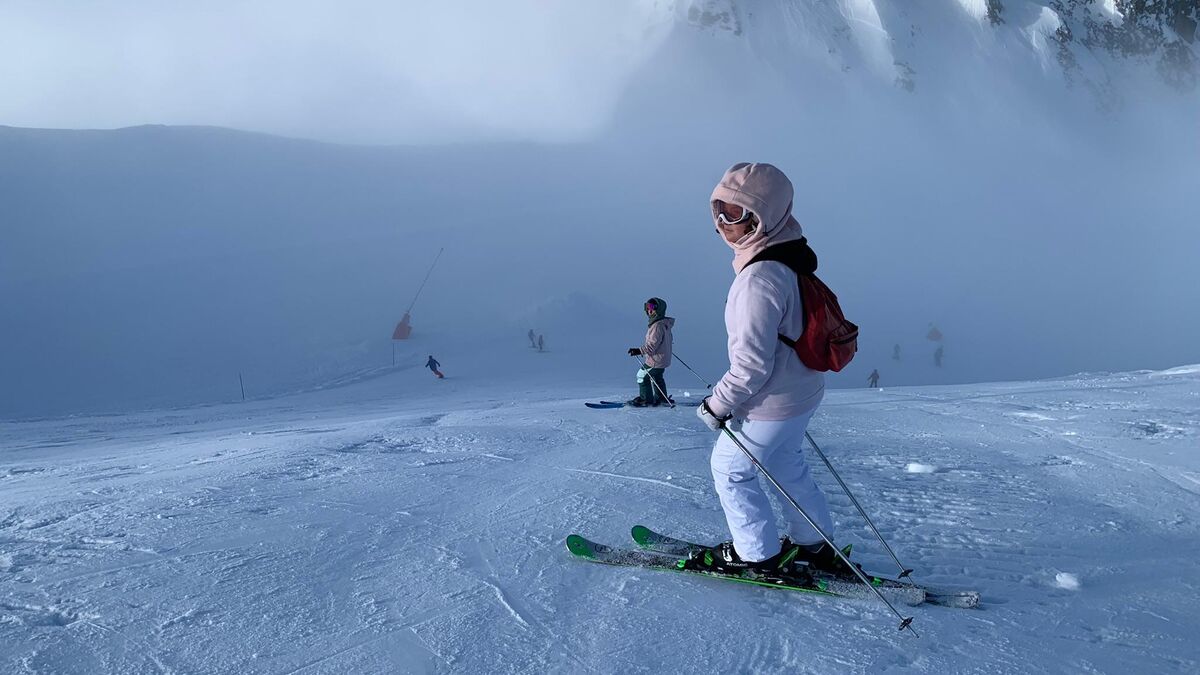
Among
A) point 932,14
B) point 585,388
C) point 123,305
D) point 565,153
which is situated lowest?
point 585,388

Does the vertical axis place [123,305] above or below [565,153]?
below

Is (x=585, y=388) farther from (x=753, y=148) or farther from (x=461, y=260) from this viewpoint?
(x=753, y=148)

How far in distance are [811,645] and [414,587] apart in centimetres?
148

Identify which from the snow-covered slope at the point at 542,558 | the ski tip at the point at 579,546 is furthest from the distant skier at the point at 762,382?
the ski tip at the point at 579,546

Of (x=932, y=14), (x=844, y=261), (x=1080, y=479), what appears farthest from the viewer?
(x=932, y=14)

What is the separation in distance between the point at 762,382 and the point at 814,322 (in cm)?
28

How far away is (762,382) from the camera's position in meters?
2.54

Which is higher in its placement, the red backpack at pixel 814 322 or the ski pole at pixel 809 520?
the red backpack at pixel 814 322

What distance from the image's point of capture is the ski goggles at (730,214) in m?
2.64

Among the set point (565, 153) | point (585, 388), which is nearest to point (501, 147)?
point (565, 153)

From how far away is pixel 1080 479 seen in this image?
4.73 metres

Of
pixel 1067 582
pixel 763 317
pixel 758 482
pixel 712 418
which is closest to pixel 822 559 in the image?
pixel 758 482

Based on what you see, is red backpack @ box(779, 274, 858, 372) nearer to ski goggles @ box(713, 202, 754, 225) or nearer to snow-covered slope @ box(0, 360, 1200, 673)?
ski goggles @ box(713, 202, 754, 225)

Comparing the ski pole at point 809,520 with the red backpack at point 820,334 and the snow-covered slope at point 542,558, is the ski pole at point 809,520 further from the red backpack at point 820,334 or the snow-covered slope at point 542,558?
the red backpack at point 820,334
